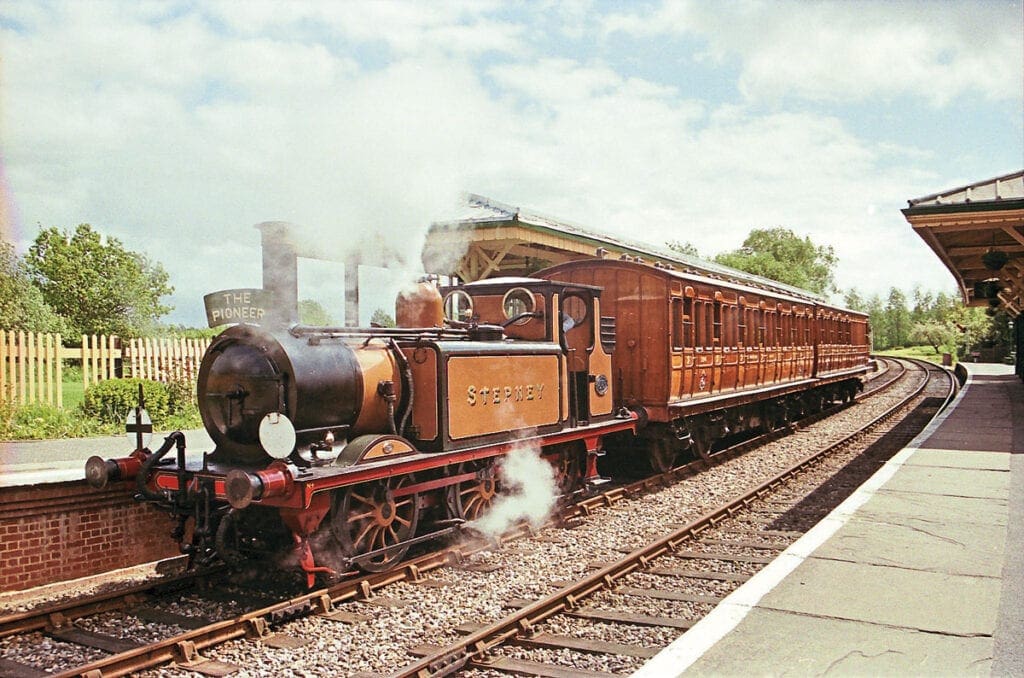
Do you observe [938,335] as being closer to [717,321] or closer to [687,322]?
[717,321]

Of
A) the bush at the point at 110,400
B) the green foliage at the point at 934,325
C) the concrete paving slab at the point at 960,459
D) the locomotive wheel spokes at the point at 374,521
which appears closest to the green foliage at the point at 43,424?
the bush at the point at 110,400

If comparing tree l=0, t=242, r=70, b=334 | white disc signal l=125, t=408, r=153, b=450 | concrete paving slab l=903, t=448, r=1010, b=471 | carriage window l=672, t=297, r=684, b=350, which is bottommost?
concrete paving slab l=903, t=448, r=1010, b=471

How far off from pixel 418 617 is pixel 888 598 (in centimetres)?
303

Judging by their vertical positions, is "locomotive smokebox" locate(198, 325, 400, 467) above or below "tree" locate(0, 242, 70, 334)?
below

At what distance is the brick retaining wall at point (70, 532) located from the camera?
19.9 feet

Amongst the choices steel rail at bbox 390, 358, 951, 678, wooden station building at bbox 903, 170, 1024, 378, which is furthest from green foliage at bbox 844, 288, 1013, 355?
steel rail at bbox 390, 358, 951, 678

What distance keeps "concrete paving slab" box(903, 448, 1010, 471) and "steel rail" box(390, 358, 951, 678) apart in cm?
250

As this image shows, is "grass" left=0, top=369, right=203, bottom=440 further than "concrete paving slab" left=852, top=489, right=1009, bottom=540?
Yes

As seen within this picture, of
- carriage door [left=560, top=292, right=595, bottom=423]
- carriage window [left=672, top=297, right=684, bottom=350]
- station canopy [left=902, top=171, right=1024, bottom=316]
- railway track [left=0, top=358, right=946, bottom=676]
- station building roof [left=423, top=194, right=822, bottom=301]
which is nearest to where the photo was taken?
railway track [left=0, top=358, right=946, bottom=676]

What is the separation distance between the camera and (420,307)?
23.4ft

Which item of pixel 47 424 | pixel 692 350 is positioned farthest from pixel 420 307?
pixel 47 424

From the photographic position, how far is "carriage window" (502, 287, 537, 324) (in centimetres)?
814

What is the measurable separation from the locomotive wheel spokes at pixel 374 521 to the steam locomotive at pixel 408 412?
0.04ft

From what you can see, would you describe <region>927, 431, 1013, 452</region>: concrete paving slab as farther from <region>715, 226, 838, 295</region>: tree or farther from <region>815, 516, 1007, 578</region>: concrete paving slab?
<region>715, 226, 838, 295</region>: tree
